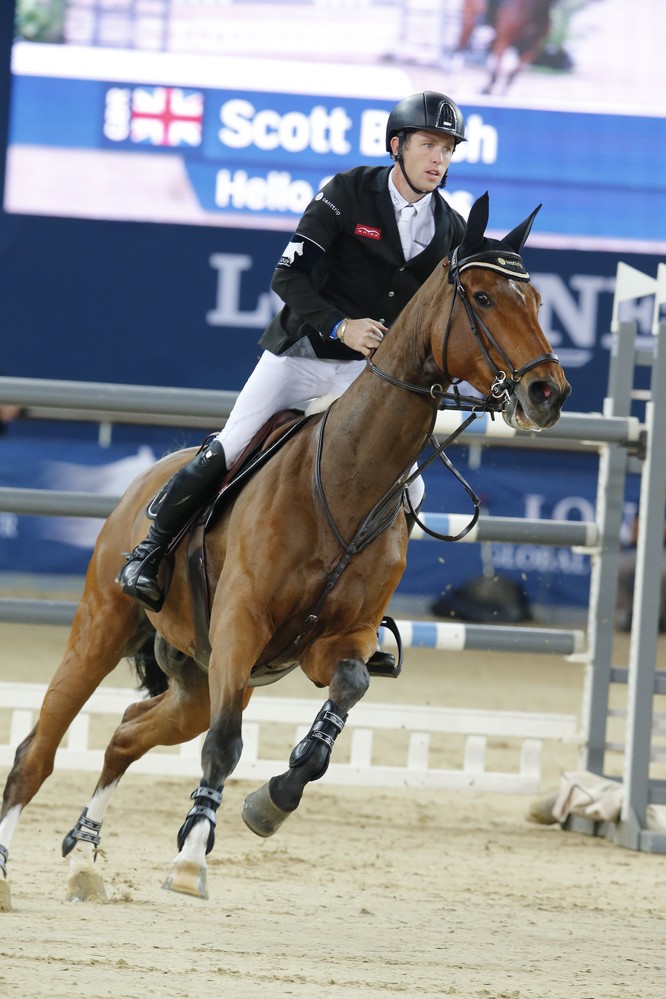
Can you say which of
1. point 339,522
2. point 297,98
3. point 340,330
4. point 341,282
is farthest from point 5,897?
point 297,98

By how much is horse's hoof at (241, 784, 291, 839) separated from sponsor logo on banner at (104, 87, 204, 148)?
9260mm

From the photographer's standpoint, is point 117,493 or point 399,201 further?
point 117,493

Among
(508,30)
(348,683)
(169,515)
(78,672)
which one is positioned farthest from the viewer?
(508,30)

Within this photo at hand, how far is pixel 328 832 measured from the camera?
5.97m

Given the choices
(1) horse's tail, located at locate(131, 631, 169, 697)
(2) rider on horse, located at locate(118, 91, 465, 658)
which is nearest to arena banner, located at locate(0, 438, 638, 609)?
(1) horse's tail, located at locate(131, 631, 169, 697)

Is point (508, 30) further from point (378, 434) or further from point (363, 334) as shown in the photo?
point (378, 434)

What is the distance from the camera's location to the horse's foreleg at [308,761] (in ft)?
12.0

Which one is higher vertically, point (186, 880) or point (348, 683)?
point (348, 683)

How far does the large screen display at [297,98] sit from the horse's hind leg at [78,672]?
7863mm

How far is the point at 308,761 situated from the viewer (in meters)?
3.65

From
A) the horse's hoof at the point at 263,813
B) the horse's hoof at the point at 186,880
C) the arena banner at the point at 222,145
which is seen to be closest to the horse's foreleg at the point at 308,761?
the horse's hoof at the point at 263,813

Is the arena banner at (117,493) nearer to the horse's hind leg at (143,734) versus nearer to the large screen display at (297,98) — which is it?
the large screen display at (297,98)

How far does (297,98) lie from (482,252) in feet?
29.5

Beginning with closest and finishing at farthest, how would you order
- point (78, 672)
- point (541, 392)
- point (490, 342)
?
point (541, 392), point (490, 342), point (78, 672)
